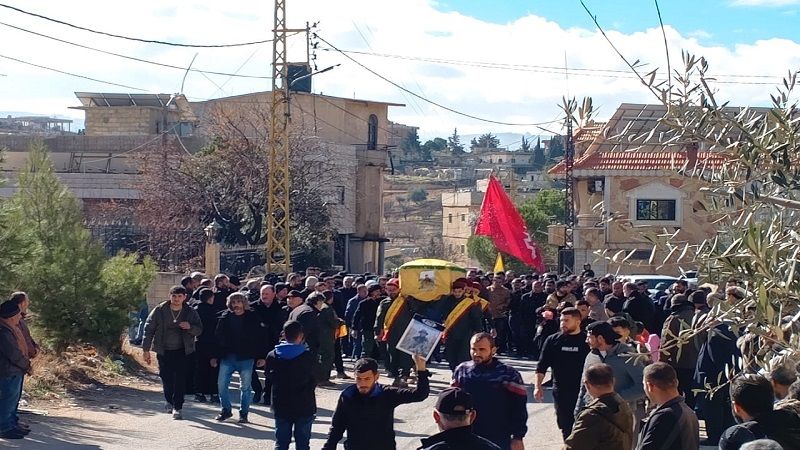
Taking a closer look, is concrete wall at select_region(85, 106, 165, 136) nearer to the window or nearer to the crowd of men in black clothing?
the window

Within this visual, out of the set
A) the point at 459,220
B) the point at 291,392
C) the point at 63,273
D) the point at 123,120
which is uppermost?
the point at 123,120

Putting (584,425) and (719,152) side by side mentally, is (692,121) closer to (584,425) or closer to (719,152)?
(719,152)

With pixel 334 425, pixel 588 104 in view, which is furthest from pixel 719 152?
pixel 334 425

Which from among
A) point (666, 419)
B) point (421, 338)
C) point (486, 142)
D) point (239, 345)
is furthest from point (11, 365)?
point (486, 142)

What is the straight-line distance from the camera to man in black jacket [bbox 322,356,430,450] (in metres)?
8.37

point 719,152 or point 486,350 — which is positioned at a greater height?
point 719,152

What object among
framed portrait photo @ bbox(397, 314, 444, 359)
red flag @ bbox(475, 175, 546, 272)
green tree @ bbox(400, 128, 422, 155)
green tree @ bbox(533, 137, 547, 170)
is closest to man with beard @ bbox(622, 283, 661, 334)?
framed portrait photo @ bbox(397, 314, 444, 359)

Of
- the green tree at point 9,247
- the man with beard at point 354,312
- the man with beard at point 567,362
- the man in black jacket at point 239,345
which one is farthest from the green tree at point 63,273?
the man with beard at point 567,362

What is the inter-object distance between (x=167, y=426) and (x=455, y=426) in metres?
8.30

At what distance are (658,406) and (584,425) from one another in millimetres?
474

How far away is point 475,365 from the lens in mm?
9164

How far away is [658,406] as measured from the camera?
7.23m

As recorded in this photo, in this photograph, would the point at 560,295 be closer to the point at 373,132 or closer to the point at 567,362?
the point at 567,362

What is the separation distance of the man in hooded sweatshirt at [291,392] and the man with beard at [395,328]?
585 cm
